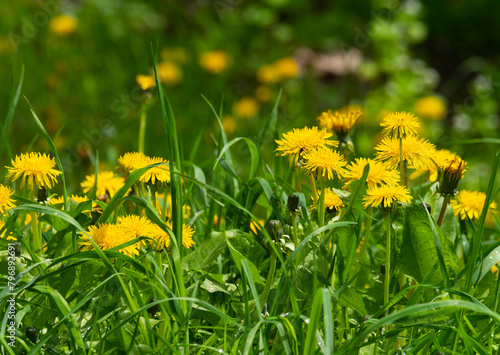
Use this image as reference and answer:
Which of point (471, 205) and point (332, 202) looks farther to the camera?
point (471, 205)

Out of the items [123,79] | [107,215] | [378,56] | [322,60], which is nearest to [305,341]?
[107,215]

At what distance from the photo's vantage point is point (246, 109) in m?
4.30

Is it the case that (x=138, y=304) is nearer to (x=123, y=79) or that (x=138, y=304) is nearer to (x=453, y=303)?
(x=453, y=303)

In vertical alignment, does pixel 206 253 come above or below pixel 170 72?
below

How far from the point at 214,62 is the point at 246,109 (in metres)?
0.40

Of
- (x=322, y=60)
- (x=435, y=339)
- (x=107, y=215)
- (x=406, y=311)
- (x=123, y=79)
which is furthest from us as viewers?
(x=322, y=60)

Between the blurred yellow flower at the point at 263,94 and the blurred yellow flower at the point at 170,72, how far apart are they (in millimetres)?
546

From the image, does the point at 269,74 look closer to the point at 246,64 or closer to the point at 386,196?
the point at 246,64

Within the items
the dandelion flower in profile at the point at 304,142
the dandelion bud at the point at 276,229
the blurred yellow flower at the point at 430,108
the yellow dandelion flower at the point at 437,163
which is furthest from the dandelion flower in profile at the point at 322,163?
the blurred yellow flower at the point at 430,108

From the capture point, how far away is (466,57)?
18.2 ft

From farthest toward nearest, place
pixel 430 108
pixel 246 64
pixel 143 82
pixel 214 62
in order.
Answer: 1. pixel 246 64
2. pixel 430 108
3. pixel 214 62
4. pixel 143 82

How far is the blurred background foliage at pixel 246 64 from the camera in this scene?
4062 mm

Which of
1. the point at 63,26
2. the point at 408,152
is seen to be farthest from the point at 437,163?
the point at 63,26

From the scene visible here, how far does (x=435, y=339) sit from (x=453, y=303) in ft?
0.44
